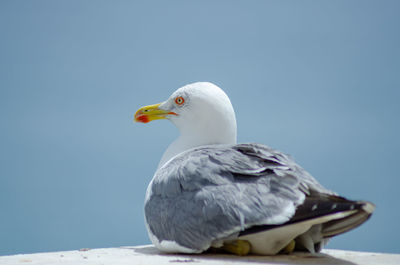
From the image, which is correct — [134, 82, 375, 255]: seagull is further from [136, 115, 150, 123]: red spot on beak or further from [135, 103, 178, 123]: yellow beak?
[136, 115, 150, 123]: red spot on beak

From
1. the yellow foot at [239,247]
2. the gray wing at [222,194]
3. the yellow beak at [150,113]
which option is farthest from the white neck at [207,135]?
the yellow foot at [239,247]

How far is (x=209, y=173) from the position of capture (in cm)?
480

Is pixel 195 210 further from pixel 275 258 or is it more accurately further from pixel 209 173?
pixel 275 258

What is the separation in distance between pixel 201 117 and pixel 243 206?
75.9 inches

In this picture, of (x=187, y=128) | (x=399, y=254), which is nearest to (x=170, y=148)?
(x=187, y=128)

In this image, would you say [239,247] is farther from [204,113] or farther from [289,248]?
[204,113]

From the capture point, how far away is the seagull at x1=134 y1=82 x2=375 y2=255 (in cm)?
426

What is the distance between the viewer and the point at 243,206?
4418 mm

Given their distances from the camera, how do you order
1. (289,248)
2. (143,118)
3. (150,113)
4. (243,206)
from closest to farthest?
(243,206) < (289,248) < (150,113) < (143,118)

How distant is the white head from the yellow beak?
28cm

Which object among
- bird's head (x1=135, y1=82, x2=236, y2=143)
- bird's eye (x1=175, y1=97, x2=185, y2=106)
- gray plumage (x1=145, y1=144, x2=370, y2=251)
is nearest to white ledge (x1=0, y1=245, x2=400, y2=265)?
gray plumage (x1=145, y1=144, x2=370, y2=251)

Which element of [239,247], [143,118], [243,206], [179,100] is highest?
[179,100]

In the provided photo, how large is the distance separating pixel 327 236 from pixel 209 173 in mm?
1338

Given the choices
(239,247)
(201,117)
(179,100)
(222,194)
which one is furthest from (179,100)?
(239,247)
